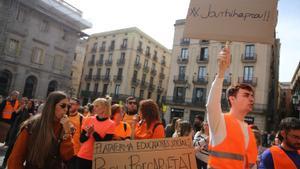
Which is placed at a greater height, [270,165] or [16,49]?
[16,49]

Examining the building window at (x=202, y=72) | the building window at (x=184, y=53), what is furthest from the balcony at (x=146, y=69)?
the building window at (x=202, y=72)

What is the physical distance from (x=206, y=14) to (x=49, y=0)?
30.1m

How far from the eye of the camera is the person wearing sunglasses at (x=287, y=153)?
2.86 metres

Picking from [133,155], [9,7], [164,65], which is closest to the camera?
[133,155]

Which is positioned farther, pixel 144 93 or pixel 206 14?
pixel 144 93

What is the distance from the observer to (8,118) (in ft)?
29.3

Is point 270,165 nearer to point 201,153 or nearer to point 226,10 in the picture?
point 226,10

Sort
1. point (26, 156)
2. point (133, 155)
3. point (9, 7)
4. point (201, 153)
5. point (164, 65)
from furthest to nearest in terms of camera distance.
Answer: point (164, 65)
point (9, 7)
point (201, 153)
point (133, 155)
point (26, 156)

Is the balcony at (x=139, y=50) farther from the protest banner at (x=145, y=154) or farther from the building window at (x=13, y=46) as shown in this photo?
Answer: the protest banner at (x=145, y=154)

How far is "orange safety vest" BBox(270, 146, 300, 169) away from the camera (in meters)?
2.85

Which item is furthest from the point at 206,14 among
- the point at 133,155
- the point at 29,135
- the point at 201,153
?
the point at 201,153

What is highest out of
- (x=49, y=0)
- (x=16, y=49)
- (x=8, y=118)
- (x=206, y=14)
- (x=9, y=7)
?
(x=49, y=0)

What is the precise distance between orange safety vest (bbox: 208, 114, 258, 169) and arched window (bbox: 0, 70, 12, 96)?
90.6 feet

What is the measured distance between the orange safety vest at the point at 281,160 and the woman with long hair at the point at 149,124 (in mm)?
1580
